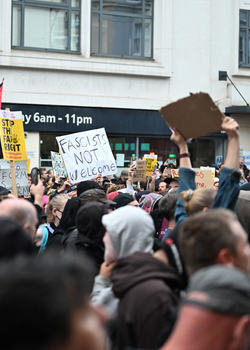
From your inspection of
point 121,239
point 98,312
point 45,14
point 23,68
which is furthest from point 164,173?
point 98,312

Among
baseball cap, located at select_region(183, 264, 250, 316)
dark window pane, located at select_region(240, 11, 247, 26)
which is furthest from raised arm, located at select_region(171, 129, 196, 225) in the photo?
dark window pane, located at select_region(240, 11, 247, 26)

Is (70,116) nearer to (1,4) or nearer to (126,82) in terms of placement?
(126,82)

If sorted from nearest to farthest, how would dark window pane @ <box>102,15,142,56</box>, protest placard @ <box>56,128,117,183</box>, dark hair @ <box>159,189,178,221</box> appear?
1. dark hair @ <box>159,189,178,221</box>
2. protest placard @ <box>56,128,117,183</box>
3. dark window pane @ <box>102,15,142,56</box>

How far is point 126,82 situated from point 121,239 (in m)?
13.5

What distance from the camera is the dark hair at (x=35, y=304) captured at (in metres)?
0.87

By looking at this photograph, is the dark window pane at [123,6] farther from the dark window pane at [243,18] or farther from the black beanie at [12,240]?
the black beanie at [12,240]

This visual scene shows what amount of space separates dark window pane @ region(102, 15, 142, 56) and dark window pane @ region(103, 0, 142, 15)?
248 millimetres

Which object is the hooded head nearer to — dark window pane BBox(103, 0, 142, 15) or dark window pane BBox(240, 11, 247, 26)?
dark window pane BBox(103, 0, 142, 15)

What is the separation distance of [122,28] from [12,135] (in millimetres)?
9873

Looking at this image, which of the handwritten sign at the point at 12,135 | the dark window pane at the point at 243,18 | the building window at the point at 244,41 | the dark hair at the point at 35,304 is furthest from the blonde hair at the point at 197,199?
the dark window pane at the point at 243,18

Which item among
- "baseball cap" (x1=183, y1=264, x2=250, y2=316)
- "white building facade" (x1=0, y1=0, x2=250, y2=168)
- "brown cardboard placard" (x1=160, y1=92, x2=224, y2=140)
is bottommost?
"baseball cap" (x1=183, y1=264, x2=250, y2=316)

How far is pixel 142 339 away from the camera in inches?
72.0

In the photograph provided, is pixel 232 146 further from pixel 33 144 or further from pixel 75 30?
pixel 75 30

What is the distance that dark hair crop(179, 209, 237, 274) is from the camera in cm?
167
